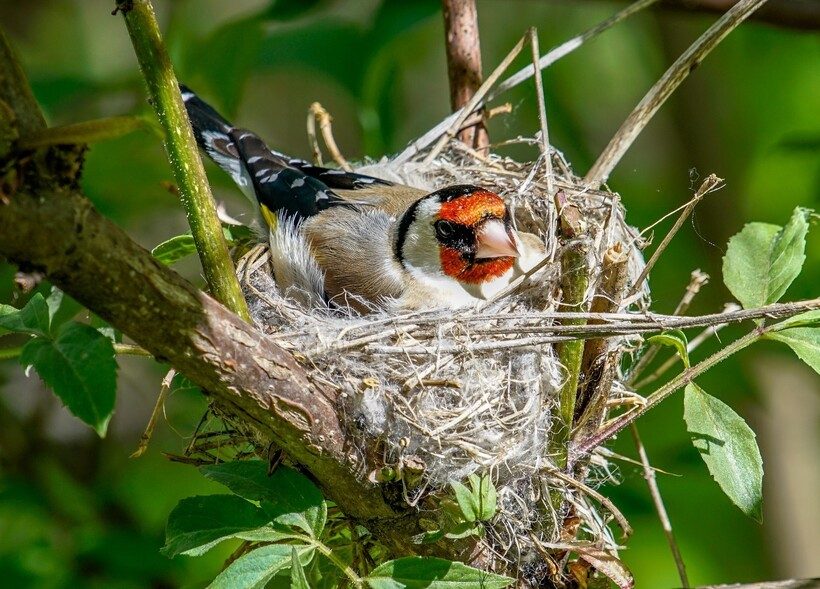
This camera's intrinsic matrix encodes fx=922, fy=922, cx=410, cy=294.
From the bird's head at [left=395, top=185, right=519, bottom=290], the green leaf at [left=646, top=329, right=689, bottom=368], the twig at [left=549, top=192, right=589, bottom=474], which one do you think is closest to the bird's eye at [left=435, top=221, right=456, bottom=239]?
the bird's head at [left=395, top=185, right=519, bottom=290]

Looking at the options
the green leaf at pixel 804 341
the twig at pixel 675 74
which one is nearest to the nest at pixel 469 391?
the twig at pixel 675 74

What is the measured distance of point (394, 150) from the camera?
3.48 metres

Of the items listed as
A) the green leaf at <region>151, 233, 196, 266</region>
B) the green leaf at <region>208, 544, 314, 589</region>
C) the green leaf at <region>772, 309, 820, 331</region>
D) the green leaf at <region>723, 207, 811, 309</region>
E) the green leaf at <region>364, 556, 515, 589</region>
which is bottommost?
the green leaf at <region>364, 556, 515, 589</region>

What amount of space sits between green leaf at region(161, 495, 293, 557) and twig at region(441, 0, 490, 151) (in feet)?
5.49

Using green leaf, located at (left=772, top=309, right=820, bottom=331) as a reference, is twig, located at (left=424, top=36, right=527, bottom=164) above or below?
above

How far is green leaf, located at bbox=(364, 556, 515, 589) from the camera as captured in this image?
57.2 inches

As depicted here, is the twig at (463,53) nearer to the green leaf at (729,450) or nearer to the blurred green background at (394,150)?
the blurred green background at (394,150)

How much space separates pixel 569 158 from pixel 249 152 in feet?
4.75

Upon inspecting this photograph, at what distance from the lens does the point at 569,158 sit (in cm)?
383

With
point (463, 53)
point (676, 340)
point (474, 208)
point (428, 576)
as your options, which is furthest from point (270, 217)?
point (428, 576)

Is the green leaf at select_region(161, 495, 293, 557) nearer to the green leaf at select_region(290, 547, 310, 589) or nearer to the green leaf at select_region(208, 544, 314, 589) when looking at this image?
the green leaf at select_region(208, 544, 314, 589)

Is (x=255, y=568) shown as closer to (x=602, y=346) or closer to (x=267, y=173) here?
(x=602, y=346)

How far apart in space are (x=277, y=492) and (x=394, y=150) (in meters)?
2.08

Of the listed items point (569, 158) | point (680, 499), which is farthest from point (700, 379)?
point (569, 158)
